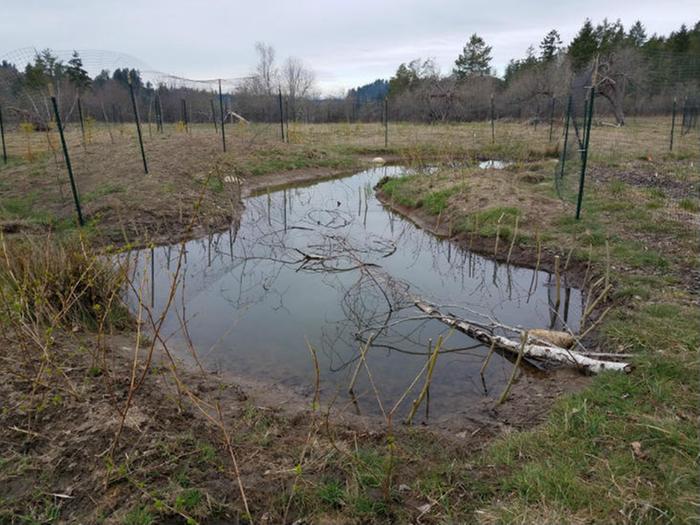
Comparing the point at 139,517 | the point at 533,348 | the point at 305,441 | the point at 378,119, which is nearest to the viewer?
the point at 139,517

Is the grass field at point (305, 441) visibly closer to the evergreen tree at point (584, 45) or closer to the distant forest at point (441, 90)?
the distant forest at point (441, 90)

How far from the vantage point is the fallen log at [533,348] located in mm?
3509

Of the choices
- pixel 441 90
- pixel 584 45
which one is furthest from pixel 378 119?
pixel 584 45

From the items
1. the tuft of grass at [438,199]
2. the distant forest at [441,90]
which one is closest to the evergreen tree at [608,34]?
the distant forest at [441,90]

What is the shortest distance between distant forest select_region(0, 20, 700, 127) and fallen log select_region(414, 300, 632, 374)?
21.5 ft

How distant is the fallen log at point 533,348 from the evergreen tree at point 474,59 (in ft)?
134

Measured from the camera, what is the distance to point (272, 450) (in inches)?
108

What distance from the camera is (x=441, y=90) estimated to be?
2392 centimetres

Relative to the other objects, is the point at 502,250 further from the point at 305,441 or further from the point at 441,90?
the point at 441,90

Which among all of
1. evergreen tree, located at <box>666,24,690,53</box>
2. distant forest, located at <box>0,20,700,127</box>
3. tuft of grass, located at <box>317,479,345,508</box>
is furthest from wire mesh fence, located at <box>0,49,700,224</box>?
evergreen tree, located at <box>666,24,690,53</box>

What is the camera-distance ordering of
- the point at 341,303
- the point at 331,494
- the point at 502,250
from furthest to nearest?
the point at 502,250
the point at 341,303
the point at 331,494

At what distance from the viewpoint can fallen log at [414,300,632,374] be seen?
351cm

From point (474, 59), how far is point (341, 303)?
4227cm

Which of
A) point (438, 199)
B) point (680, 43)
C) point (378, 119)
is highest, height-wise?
point (680, 43)
